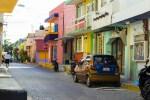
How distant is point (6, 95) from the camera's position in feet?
32.2

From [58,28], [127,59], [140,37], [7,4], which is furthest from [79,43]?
[7,4]

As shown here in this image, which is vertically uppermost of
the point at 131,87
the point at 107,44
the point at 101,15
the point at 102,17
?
the point at 101,15

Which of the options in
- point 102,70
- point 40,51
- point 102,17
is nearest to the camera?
point 102,70

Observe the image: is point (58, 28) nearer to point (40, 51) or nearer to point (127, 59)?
point (40, 51)

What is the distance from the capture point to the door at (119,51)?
30859mm

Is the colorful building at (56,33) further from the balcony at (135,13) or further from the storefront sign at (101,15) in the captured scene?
the balcony at (135,13)

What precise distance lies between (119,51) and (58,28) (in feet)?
88.0

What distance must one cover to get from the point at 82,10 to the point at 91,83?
20.5m

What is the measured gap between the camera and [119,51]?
104 feet

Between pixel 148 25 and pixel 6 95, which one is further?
pixel 148 25

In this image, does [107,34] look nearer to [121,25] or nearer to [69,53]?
[121,25]

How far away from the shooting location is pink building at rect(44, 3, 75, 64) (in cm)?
5322

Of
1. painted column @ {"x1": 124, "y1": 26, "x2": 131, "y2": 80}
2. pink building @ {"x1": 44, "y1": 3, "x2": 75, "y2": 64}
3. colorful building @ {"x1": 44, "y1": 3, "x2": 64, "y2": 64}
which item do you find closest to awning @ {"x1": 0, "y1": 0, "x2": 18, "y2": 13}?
painted column @ {"x1": 124, "y1": 26, "x2": 131, "y2": 80}

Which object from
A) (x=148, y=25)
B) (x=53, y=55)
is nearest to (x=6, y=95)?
(x=148, y=25)
